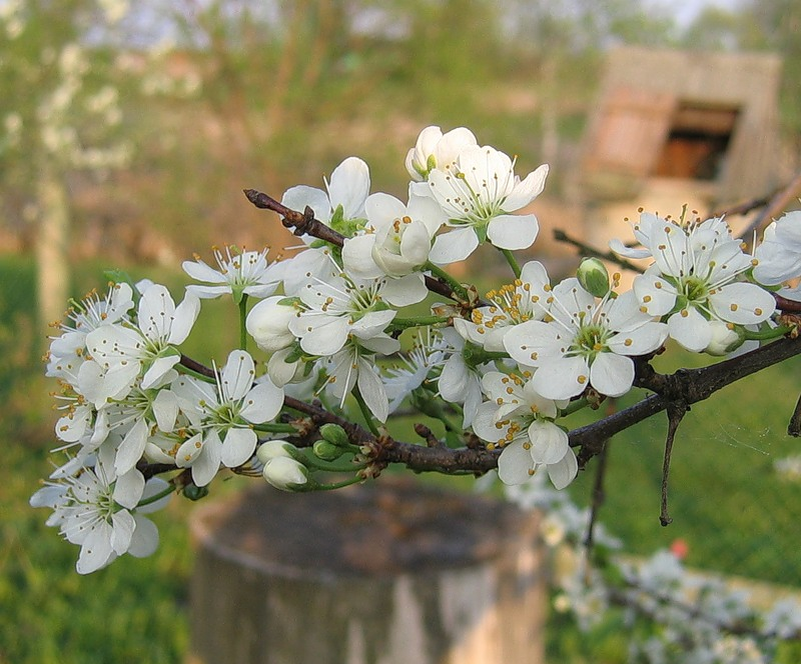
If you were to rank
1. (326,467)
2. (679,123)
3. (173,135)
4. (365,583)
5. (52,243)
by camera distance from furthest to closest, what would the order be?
(679,123) → (173,135) → (52,243) → (365,583) → (326,467)

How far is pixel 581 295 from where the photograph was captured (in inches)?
20.6

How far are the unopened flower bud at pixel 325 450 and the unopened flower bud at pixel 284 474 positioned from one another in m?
0.02

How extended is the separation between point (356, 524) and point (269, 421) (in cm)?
191

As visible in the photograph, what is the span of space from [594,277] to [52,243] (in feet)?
14.8

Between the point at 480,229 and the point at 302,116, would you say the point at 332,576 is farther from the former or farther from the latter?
the point at 302,116

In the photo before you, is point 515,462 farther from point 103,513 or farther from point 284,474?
point 103,513

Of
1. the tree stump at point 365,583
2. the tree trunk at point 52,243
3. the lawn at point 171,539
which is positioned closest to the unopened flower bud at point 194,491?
the tree stump at point 365,583

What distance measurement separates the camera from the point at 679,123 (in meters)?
5.33

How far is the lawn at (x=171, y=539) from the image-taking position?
2.57m

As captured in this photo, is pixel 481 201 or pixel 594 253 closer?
pixel 481 201

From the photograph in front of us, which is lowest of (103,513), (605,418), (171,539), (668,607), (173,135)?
(171,539)

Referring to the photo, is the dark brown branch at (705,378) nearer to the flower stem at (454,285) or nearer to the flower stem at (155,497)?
the flower stem at (454,285)

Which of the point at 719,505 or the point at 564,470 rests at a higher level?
the point at 564,470

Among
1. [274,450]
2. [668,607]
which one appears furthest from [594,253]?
[668,607]
